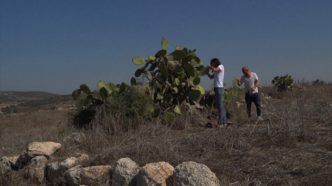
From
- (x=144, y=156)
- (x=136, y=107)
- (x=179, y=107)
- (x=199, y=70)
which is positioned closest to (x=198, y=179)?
(x=144, y=156)

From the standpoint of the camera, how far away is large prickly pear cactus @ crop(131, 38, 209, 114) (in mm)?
9516

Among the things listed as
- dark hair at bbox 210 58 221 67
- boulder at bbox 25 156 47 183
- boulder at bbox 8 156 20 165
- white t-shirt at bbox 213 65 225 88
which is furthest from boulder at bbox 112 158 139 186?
dark hair at bbox 210 58 221 67

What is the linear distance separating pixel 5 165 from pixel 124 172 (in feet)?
8.13

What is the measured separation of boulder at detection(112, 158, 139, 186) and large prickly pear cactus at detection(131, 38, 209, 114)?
3809 millimetres

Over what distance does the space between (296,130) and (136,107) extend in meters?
3.52

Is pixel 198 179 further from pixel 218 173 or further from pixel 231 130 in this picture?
pixel 231 130

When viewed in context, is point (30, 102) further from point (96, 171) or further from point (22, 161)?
point (96, 171)

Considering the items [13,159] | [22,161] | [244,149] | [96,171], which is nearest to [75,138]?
[22,161]

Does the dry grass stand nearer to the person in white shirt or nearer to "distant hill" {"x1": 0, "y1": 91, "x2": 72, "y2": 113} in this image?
the person in white shirt

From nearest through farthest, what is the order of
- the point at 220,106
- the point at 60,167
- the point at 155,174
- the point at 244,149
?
the point at 155,174 < the point at 244,149 < the point at 60,167 < the point at 220,106

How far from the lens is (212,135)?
645cm

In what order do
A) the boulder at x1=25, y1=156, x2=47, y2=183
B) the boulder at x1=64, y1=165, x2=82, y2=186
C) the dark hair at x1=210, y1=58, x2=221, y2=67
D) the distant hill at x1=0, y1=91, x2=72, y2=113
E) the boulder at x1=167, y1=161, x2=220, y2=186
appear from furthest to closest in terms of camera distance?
the distant hill at x1=0, y1=91, x2=72, y2=113
the dark hair at x1=210, y1=58, x2=221, y2=67
the boulder at x1=25, y1=156, x2=47, y2=183
the boulder at x1=64, y1=165, x2=82, y2=186
the boulder at x1=167, y1=161, x2=220, y2=186


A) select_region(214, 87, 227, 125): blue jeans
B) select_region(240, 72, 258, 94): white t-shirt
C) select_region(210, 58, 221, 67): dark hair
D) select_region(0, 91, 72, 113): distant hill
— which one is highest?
select_region(210, 58, 221, 67): dark hair

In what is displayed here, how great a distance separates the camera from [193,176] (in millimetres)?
4676
